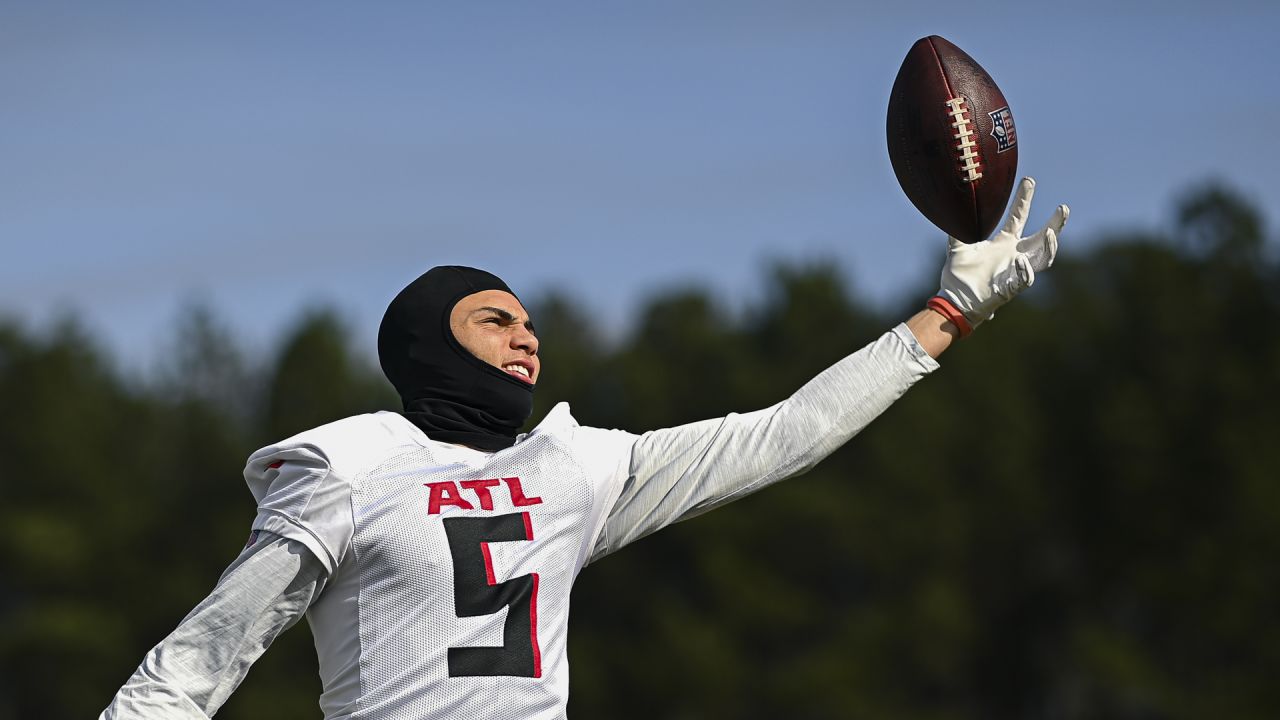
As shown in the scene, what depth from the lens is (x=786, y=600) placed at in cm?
2839

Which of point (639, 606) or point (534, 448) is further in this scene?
point (639, 606)

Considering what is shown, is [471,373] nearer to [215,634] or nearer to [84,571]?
[215,634]

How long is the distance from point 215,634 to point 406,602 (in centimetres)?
36

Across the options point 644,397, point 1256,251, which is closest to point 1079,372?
point 1256,251

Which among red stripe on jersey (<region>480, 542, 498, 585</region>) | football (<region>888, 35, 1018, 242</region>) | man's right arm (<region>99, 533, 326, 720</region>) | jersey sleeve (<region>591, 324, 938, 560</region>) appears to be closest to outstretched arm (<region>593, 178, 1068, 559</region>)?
jersey sleeve (<region>591, 324, 938, 560</region>)

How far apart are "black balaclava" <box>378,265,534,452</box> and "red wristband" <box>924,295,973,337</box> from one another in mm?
932

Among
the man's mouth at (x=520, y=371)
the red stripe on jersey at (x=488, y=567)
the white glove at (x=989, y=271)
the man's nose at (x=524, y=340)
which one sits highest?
the white glove at (x=989, y=271)

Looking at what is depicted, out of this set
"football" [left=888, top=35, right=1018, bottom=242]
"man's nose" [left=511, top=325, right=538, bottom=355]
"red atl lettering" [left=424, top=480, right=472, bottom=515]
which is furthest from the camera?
"football" [left=888, top=35, right=1018, bottom=242]

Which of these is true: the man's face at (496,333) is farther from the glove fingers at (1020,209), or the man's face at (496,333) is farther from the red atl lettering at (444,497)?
the glove fingers at (1020,209)

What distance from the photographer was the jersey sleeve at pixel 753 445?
10.7ft

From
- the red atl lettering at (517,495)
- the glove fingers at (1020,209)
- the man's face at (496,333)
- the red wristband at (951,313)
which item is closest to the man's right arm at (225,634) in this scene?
the red atl lettering at (517,495)

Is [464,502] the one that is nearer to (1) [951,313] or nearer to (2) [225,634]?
(2) [225,634]

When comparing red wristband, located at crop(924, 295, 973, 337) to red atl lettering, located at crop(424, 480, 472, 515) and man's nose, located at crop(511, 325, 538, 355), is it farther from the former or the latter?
red atl lettering, located at crop(424, 480, 472, 515)

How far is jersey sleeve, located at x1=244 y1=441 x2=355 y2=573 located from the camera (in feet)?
9.46
